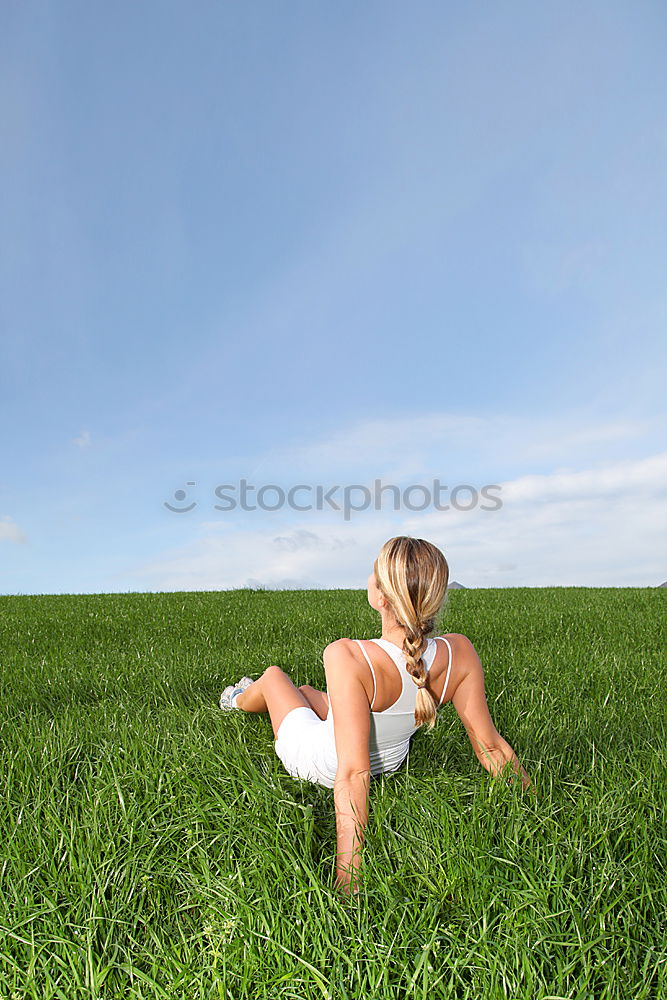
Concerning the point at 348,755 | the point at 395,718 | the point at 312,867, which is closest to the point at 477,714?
the point at 395,718

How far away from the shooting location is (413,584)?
134 inches

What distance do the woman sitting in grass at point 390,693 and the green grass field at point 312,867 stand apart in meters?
0.12

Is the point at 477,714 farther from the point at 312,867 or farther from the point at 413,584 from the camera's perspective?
the point at 312,867

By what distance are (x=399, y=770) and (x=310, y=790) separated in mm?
592

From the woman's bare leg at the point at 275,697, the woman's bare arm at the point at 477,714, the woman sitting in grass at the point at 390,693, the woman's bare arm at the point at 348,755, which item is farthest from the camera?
the woman's bare leg at the point at 275,697

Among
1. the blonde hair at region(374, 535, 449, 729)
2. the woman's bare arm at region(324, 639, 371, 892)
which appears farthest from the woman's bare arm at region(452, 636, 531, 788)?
the woman's bare arm at region(324, 639, 371, 892)

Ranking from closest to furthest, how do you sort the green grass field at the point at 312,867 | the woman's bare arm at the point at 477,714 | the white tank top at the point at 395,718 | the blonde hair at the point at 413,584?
the green grass field at the point at 312,867, the blonde hair at the point at 413,584, the white tank top at the point at 395,718, the woman's bare arm at the point at 477,714

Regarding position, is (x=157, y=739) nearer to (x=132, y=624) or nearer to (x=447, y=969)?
(x=447, y=969)

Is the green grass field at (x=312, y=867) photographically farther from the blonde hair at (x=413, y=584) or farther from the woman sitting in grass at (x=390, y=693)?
the blonde hair at (x=413, y=584)

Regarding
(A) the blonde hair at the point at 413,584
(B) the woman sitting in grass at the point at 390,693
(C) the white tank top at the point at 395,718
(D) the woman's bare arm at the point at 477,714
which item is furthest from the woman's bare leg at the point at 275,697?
(A) the blonde hair at the point at 413,584

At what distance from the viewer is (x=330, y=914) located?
275 cm

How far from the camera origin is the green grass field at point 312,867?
104 inches

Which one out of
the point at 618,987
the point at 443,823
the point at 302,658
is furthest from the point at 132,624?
the point at 618,987

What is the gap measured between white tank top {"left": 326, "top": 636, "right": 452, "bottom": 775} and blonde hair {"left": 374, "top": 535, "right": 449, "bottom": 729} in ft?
0.28
